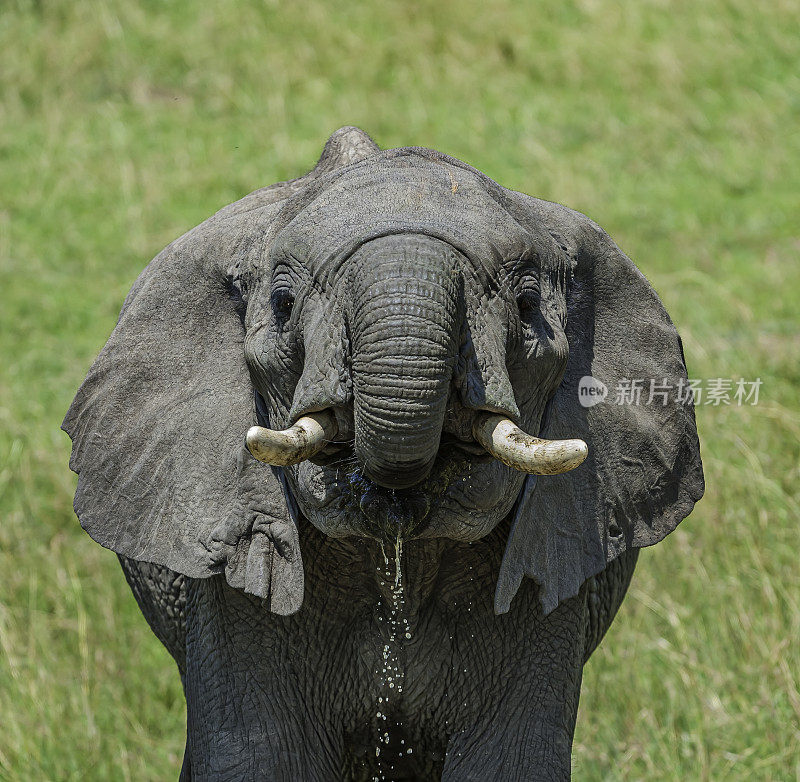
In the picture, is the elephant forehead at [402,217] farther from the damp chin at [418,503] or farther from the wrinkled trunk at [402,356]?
the damp chin at [418,503]

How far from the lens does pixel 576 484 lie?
12.0ft

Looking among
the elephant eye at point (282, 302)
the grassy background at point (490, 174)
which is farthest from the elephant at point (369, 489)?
the grassy background at point (490, 174)

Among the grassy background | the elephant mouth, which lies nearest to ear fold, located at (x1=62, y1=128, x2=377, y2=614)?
the elephant mouth

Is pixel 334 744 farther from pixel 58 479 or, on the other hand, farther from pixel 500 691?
pixel 58 479

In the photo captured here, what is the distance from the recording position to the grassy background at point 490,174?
16.8 feet

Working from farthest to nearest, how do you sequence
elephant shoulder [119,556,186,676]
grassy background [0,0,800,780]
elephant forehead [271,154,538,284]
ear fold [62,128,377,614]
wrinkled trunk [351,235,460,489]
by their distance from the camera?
grassy background [0,0,800,780], elephant shoulder [119,556,186,676], ear fold [62,128,377,614], elephant forehead [271,154,538,284], wrinkled trunk [351,235,460,489]

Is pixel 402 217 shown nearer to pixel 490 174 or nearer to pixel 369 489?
pixel 369 489

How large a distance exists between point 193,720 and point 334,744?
34 centimetres

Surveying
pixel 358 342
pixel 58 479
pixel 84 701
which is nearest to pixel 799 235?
pixel 58 479

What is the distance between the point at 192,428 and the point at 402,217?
0.93 metres

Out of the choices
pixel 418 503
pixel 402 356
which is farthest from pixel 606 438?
pixel 402 356

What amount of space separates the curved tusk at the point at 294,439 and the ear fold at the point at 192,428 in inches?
22.5

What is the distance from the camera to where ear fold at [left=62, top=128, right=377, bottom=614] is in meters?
3.45

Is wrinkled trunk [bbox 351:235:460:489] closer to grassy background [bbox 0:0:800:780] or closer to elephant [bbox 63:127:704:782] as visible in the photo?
elephant [bbox 63:127:704:782]
